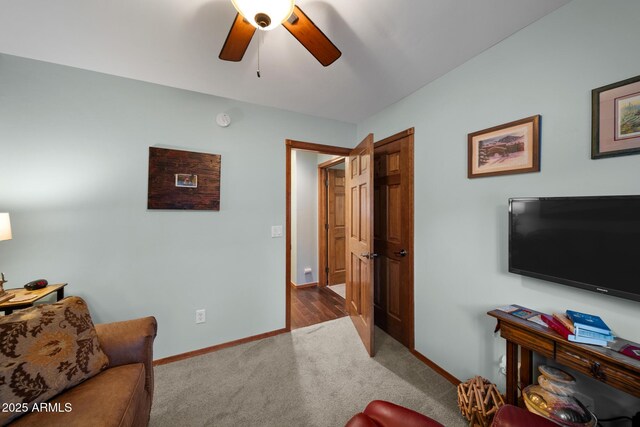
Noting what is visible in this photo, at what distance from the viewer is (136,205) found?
81.1 inches

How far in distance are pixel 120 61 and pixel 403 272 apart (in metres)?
2.94

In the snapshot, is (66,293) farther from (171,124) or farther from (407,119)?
(407,119)

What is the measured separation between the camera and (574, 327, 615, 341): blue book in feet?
3.46

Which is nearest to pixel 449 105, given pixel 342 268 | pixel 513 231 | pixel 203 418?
pixel 513 231

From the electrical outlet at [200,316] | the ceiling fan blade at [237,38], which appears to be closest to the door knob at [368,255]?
the electrical outlet at [200,316]

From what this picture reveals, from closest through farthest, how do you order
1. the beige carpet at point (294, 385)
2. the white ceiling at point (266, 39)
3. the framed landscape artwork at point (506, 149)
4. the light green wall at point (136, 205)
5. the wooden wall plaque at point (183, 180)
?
the white ceiling at point (266, 39)
the framed landscape artwork at point (506, 149)
the beige carpet at point (294, 385)
the light green wall at point (136, 205)
the wooden wall plaque at point (183, 180)

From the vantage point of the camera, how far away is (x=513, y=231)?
1.44m

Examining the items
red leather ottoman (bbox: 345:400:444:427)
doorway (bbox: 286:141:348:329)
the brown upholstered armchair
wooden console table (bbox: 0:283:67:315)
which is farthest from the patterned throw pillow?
doorway (bbox: 286:141:348:329)

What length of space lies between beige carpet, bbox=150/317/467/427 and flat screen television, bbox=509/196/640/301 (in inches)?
44.3

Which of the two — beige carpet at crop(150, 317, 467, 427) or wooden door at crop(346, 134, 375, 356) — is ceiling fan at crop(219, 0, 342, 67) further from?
beige carpet at crop(150, 317, 467, 427)

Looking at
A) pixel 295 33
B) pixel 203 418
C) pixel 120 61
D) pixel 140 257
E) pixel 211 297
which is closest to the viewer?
pixel 295 33

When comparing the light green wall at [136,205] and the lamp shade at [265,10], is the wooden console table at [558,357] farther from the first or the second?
the light green wall at [136,205]

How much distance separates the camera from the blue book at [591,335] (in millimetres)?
1054

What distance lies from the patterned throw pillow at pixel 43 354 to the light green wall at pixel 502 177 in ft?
7.55
